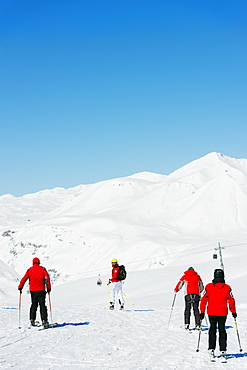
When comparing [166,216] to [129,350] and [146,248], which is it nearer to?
[146,248]

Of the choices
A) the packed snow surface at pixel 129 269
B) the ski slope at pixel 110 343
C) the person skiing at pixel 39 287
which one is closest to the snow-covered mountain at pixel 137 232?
the packed snow surface at pixel 129 269

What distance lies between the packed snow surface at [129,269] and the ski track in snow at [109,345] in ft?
0.08

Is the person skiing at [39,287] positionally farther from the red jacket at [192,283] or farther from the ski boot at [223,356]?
the ski boot at [223,356]

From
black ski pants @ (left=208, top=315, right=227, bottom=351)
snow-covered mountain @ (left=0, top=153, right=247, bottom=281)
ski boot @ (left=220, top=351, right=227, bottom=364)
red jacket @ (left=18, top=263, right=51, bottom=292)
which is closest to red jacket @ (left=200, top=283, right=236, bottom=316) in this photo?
black ski pants @ (left=208, top=315, right=227, bottom=351)

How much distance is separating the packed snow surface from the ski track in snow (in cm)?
2

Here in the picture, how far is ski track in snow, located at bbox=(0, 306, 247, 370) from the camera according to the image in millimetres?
7973

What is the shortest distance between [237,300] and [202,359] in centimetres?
1622

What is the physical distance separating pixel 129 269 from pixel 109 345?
239 feet

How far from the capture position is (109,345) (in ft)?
31.8

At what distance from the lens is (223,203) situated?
120 meters

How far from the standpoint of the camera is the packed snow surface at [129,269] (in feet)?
29.3

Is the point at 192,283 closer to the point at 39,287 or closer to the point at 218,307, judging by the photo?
the point at 218,307

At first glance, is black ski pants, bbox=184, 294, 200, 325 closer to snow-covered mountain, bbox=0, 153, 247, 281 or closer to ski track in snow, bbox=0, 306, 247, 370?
ski track in snow, bbox=0, 306, 247, 370

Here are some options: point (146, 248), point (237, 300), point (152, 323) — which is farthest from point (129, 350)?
point (146, 248)
